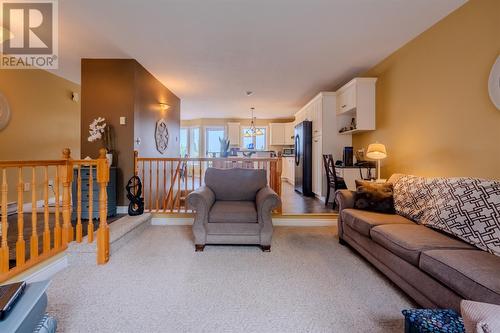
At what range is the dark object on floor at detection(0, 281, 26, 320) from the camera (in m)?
0.96

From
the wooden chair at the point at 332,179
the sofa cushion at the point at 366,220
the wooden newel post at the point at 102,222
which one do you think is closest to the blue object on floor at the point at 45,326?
the wooden newel post at the point at 102,222

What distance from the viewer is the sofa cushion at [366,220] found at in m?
2.26

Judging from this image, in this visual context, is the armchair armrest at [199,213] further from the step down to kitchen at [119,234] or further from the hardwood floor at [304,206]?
the hardwood floor at [304,206]

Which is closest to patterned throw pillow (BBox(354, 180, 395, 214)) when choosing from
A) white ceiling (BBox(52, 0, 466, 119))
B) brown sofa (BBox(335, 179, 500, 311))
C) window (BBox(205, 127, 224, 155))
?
brown sofa (BBox(335, 179, 500, 311))

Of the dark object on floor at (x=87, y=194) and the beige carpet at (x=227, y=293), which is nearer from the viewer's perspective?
the beige carpet at (x=227, y=293)

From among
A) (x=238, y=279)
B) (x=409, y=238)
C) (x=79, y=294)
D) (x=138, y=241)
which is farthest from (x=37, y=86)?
(x=409, y=238)

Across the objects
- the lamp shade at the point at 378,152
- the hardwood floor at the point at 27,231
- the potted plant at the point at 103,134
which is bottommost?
the hardwood floor at the point at 27,231

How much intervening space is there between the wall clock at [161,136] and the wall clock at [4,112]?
2269mm

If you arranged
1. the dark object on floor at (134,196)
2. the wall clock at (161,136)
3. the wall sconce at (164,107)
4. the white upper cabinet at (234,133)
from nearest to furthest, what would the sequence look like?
the dark object on floor at (134,196)
the wall clock at (161,136)
the wall sconce at (164,107)
the white upper cabinet at (234,133)

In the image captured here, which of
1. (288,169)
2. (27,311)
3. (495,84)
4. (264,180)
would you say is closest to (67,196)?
(27,311)

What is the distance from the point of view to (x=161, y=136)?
16.5ft

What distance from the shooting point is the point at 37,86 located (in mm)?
4246

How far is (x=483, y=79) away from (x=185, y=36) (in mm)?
3335

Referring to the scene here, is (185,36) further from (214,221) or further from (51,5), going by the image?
(214,221)
